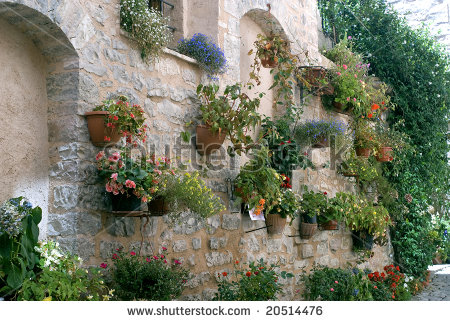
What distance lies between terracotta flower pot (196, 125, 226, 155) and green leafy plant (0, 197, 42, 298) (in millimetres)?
1703

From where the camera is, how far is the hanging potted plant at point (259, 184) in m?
4.63

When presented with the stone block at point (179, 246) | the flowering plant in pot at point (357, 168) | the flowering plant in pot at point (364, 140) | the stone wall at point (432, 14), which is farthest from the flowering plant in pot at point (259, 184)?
the stone wall at point (432, 14)

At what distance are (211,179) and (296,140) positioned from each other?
1.64 m

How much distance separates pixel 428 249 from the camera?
7.71 metres

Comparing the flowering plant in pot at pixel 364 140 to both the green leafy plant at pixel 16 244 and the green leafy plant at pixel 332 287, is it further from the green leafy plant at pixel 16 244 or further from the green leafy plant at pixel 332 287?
the green leafy plant at pixel 16 244

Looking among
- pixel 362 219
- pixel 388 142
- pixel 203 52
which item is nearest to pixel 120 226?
pixel 203 52

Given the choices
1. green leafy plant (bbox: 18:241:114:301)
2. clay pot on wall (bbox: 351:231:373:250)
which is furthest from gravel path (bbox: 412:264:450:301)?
green leafy plant (bbox: 18:241:114:301)

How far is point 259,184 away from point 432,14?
20.9ft

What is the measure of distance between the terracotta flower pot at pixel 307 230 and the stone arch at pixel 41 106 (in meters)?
3.05

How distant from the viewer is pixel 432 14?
9195mm

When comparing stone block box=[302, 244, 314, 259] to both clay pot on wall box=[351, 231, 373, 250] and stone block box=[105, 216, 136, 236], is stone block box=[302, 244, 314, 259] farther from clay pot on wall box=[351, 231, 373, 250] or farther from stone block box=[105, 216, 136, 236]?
stone block box=[105, 216, 136, 236]

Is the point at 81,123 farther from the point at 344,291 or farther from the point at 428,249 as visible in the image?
the point at 428,249
